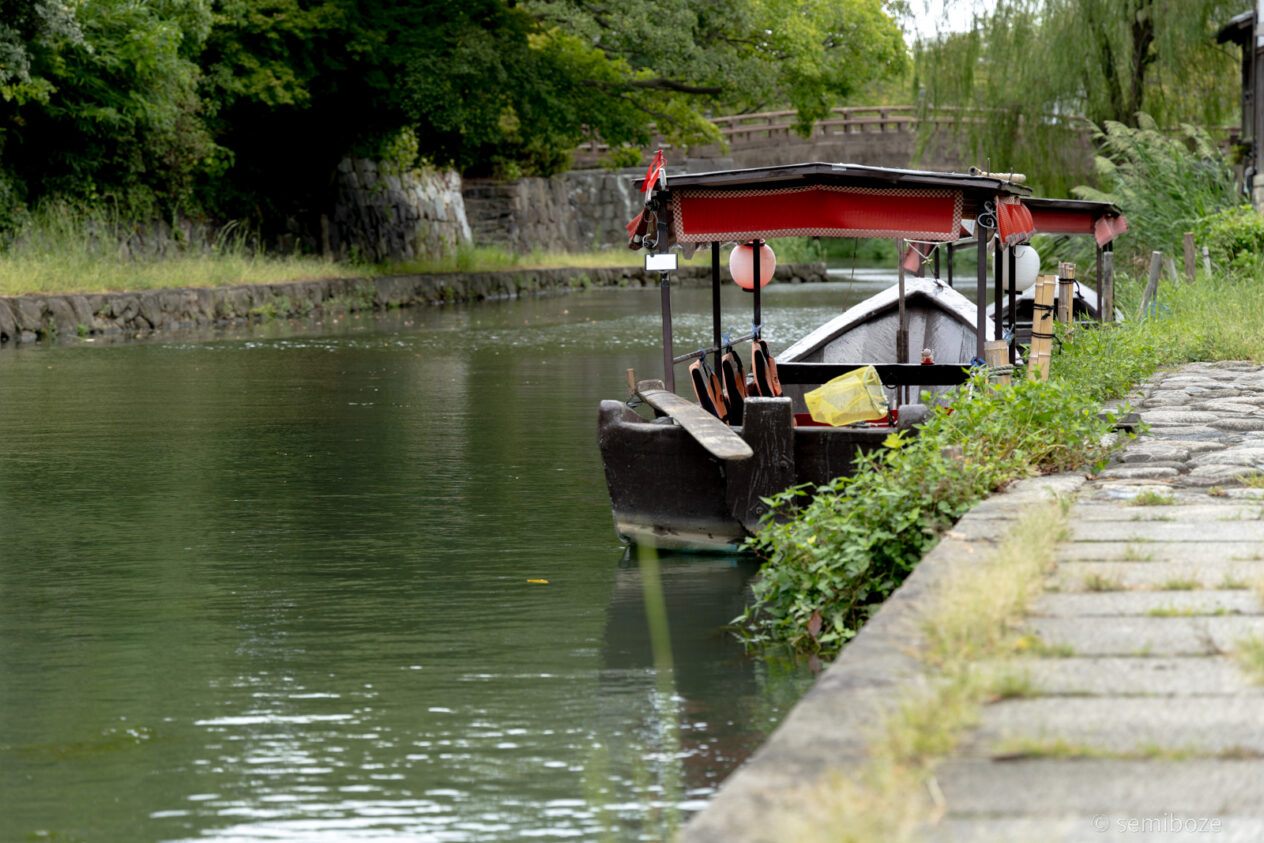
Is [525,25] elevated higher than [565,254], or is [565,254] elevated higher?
[525,25]

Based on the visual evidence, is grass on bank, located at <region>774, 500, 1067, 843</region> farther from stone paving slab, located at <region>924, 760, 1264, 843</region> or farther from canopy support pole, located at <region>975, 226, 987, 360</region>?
canopy support pole, located at <region>975, 226, 987, 360</region>

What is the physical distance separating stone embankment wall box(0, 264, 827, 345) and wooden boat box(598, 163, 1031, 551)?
558 inches

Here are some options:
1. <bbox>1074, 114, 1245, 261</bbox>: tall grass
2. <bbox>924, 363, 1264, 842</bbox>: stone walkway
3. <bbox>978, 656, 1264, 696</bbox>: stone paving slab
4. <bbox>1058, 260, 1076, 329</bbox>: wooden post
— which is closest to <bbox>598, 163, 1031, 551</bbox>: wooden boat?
<bbox>1058, 260, 1076, 329</bbox>: wooden post

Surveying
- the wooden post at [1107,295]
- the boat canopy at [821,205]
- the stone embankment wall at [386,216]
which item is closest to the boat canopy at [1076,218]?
the wooden post at [1107,295]

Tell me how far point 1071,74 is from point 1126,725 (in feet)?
79.5

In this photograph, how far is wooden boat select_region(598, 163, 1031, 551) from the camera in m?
8.16

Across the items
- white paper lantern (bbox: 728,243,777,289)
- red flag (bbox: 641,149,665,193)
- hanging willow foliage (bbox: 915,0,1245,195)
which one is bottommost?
white paper lantern (bbox: 728,243,777,289)

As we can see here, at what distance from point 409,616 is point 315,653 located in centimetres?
61

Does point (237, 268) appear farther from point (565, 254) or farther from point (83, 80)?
point (565, 254)

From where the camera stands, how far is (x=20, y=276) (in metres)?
22.8

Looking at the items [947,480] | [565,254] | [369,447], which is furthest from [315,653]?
[565,254]

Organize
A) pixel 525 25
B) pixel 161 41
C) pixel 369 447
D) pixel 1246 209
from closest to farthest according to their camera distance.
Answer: pixel 369 447 < pixel 1246 209 < pixel 161 41 < pixel 525 25

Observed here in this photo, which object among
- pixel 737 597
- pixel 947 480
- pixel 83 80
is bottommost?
pixel 737 597

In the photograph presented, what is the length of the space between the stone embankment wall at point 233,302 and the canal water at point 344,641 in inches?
361
